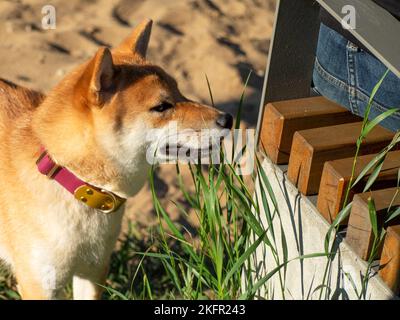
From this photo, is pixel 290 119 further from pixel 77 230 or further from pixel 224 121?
pixel 77 230

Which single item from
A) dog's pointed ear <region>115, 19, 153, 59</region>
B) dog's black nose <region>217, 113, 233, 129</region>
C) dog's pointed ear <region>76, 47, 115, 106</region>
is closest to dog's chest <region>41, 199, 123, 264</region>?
dog's pointed ear <region>76, 47, 115, 106</region>

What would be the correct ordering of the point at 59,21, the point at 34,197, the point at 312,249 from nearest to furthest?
1. the point at 312,249
2. the point at 34,197
3. the point at 59,21

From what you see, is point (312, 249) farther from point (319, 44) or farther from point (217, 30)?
point (217, 30)

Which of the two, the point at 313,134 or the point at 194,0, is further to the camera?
the point at 194,0

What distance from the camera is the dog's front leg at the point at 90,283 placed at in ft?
11.6

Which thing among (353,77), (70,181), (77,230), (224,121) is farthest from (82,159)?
(353,77)

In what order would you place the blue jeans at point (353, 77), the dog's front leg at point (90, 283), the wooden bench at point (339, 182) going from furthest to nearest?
1. the dog's front leg at point (90, 283)
2. the blue jeans at point (353, 77)
3. the wooden bench at point (339, 182)

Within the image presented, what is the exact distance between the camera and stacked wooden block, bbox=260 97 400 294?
2676 millimetres

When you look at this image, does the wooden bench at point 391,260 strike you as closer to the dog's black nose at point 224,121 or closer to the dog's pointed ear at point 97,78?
the dog's black nose at point 224,121

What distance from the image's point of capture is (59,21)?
17.0 ft

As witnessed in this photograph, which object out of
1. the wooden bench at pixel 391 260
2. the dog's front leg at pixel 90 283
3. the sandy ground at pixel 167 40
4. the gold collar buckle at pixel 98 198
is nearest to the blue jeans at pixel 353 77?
the wooden bench at pixel 391 260

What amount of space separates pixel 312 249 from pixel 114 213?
0.87 metres
